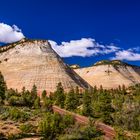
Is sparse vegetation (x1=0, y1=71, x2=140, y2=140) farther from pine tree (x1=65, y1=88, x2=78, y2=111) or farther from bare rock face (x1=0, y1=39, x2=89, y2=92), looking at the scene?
bare rock face (x1=0, y1=39, x2=89, y2=92)

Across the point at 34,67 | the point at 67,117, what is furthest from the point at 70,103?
the point at 34,67

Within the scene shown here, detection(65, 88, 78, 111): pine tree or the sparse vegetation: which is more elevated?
detection(65, 88, 78, 111): pine tree

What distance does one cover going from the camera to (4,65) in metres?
173

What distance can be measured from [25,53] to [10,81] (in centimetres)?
2622

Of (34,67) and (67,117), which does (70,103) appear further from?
(34,67)

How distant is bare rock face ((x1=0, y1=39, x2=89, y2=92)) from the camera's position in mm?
153125

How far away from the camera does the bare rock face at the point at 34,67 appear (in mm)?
153125

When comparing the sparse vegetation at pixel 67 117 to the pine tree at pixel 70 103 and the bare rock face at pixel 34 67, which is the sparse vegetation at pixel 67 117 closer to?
the pine tree at pixel 70 103

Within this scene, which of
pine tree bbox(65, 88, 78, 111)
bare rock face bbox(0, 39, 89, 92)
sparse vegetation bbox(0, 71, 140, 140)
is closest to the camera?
sparse vegetation bbox(0, 71, 140, 140)

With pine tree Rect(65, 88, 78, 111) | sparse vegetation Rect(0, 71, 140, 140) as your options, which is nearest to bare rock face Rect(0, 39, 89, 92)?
sparse vegetation Rect(0, 71, 140, 140)

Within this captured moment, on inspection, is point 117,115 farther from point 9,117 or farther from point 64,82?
→ point 64,82

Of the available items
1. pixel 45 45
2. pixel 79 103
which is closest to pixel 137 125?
pixel 79 103

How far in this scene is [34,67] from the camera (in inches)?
6496

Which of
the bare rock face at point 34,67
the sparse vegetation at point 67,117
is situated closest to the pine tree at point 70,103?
the sparse vegetation at point 67,117
